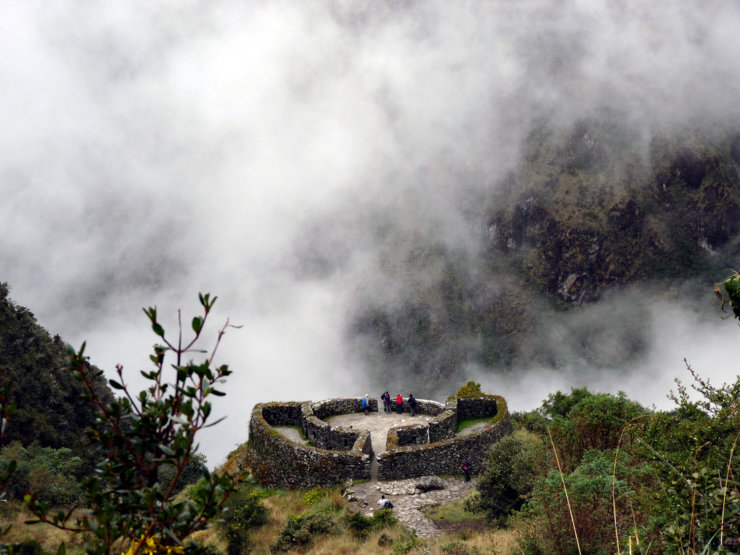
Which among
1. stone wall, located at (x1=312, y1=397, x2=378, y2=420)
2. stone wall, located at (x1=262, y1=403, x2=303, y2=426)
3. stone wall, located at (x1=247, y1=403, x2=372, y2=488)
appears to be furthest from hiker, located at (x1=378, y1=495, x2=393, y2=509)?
stone wall, located at (x1=262, y1=403, x2=303, y2=426)

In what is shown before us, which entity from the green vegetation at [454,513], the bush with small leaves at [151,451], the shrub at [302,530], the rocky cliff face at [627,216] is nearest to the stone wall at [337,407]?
the shrub at [302,530]

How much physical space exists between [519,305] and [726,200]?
227ft

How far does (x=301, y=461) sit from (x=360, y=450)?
224cm

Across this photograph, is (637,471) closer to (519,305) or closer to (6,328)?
(6,328)

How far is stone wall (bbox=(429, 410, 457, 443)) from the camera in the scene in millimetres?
A: 19906

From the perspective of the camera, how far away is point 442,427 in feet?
66.1

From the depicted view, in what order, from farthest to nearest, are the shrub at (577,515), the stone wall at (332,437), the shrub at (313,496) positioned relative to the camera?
the stone wall at (332,437) → the shrub at (313,496) → the shrub at (577,515)

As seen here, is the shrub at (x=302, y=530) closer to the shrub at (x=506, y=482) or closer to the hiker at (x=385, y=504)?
the hiker at (x=385, y=504)

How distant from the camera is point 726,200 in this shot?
150500 millimetres

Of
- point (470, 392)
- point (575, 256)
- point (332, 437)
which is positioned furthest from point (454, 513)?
point (575, 256)

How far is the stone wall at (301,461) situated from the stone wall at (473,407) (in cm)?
537

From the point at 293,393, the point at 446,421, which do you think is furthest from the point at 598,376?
the point at 446,421

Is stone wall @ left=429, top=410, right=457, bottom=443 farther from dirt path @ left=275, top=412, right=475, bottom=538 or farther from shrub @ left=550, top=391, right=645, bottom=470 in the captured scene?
shrub @ left=550, top=391, right=645, bottom=470

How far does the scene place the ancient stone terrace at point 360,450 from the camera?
18.2m
